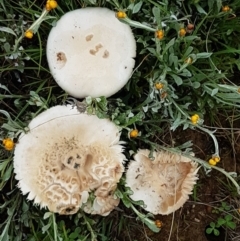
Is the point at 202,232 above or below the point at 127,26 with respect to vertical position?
below

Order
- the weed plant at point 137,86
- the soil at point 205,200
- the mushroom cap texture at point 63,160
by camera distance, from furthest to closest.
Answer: the soil at point 205,200, the weed plant at point 137,86, the mushroom cap texture at point 63,160

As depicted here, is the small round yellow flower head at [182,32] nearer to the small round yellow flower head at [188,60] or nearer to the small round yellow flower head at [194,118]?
the small round yellow flower head at [188,60]

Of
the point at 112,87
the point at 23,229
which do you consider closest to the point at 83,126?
the point at 112,87

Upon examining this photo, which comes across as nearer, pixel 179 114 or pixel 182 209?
pixel 179 114

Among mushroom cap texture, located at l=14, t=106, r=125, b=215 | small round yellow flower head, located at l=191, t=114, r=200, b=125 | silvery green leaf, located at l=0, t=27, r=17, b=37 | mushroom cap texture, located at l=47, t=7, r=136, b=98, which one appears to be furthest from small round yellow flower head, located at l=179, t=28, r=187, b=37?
silvery green leaf, located at l=0, t=27, r=17, b=37

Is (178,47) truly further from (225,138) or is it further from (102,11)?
(225,138)

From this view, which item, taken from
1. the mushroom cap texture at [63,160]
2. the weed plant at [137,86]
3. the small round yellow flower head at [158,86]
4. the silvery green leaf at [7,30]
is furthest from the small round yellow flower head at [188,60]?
the silvery green leaf at [7,30]
